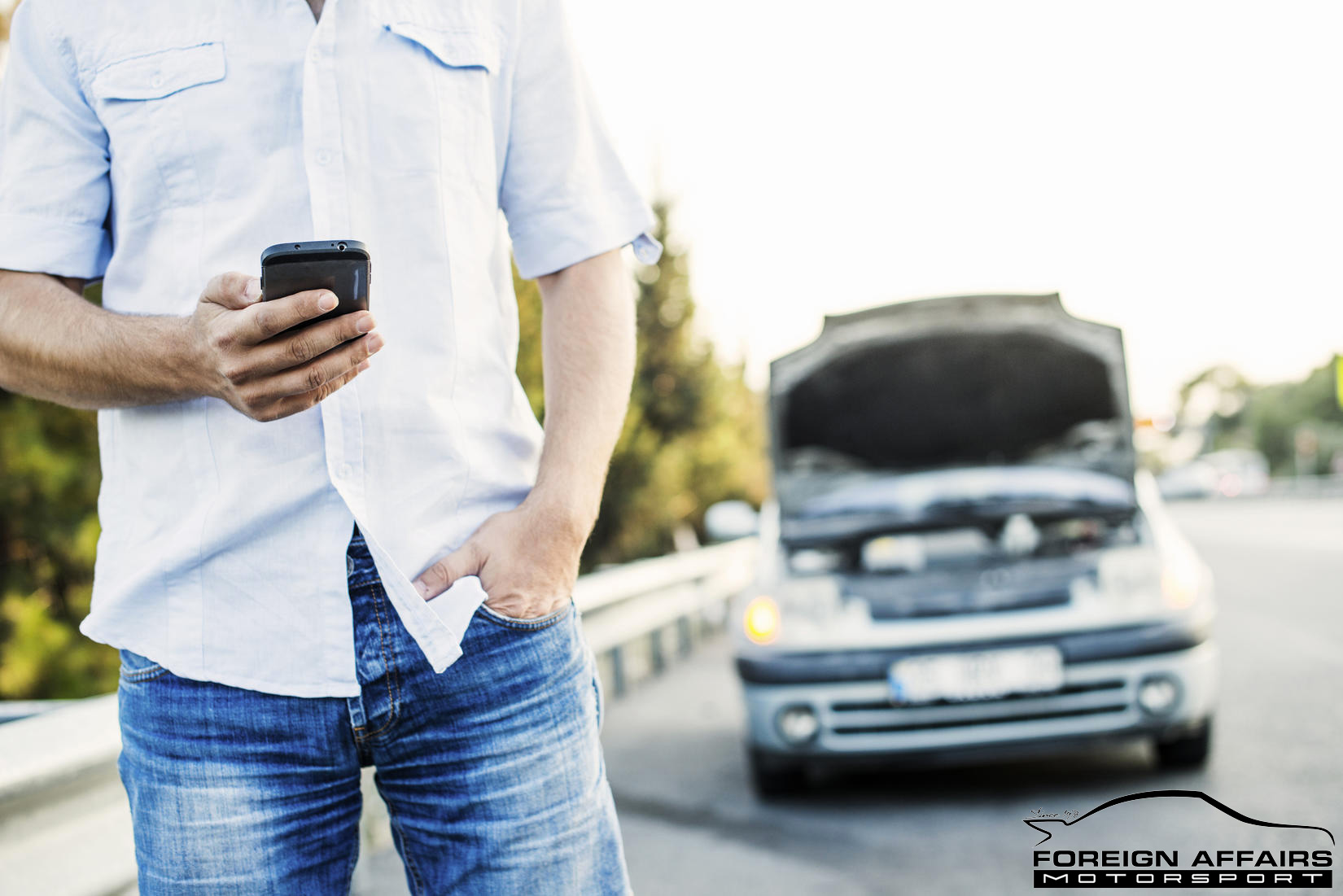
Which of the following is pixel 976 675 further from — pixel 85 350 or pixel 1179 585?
pixel 85 350

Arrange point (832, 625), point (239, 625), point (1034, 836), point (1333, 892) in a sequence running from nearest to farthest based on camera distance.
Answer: point (239, 625)
point (1333, 892)
point (1034, 836)
point (832, 625)

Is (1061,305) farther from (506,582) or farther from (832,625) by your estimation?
(506,582)

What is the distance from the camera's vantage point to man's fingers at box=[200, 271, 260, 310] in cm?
120

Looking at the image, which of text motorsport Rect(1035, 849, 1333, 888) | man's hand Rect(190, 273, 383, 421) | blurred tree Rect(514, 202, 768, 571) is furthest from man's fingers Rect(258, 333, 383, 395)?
blurred tree Rect(514, 202, 768, 571)

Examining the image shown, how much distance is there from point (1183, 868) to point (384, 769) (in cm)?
310

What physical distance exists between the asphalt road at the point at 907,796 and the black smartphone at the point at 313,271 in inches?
120

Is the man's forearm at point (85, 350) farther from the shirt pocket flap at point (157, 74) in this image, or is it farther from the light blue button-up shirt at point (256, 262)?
the shirt pocket flap at point (157, 74)

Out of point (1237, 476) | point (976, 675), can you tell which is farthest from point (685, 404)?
point (1237, 476)

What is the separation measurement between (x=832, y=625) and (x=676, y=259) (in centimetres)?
1708

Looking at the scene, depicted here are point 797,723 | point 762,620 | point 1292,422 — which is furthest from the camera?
point 1292,422

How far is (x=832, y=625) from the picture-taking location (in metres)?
4.77

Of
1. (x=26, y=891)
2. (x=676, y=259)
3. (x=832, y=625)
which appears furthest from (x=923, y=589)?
(x=676, y=259)

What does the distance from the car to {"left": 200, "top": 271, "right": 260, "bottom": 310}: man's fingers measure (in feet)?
12.3

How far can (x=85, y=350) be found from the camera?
1.32 m
